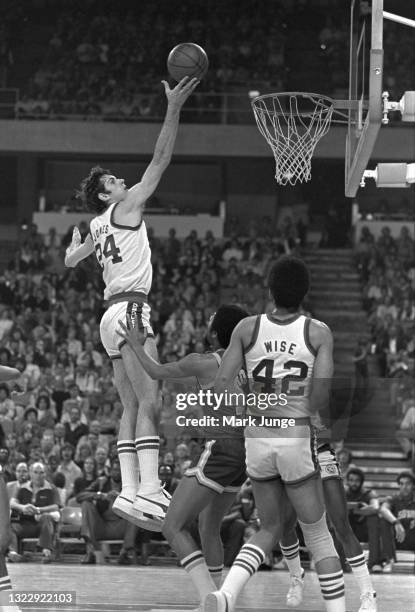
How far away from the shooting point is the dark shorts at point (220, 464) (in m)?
8.21

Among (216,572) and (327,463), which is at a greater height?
(327,463)

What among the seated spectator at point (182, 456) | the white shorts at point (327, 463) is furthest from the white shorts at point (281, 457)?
the seated spectator at point (182, 456)

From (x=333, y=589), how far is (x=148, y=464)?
5.94 ft

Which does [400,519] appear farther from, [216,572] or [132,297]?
[132,297]

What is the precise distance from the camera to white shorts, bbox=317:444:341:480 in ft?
30.1

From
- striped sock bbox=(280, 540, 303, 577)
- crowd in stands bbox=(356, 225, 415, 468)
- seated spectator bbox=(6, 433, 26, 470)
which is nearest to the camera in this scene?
striped sock bbox=(280, 540, 303, 577)

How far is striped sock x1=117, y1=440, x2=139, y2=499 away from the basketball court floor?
1.01 metres

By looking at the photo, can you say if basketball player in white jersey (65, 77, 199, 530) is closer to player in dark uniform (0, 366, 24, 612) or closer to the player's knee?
player in dark uniform (0, 366, 24, 612)

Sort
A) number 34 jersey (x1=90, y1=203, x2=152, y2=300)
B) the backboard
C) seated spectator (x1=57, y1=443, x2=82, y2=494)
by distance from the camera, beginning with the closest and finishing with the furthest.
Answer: number 34 jersey (x1=90, y1=203, x2=152, y2=300), the backboard, seated spectator (x1=57, y1=443, x2=82, y2=494)

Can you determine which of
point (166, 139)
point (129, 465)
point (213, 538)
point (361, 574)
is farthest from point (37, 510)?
point (166, 139)

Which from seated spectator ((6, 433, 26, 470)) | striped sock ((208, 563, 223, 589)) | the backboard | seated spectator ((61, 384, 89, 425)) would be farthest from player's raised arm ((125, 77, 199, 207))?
seated spectator ((61, 384, 89, 425))

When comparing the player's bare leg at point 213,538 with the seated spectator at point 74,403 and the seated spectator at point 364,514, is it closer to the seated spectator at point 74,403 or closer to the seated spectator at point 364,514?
the seated spectator at point 364,514

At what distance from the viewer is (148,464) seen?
8547 millimetres

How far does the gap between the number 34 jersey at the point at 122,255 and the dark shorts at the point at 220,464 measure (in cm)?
144
